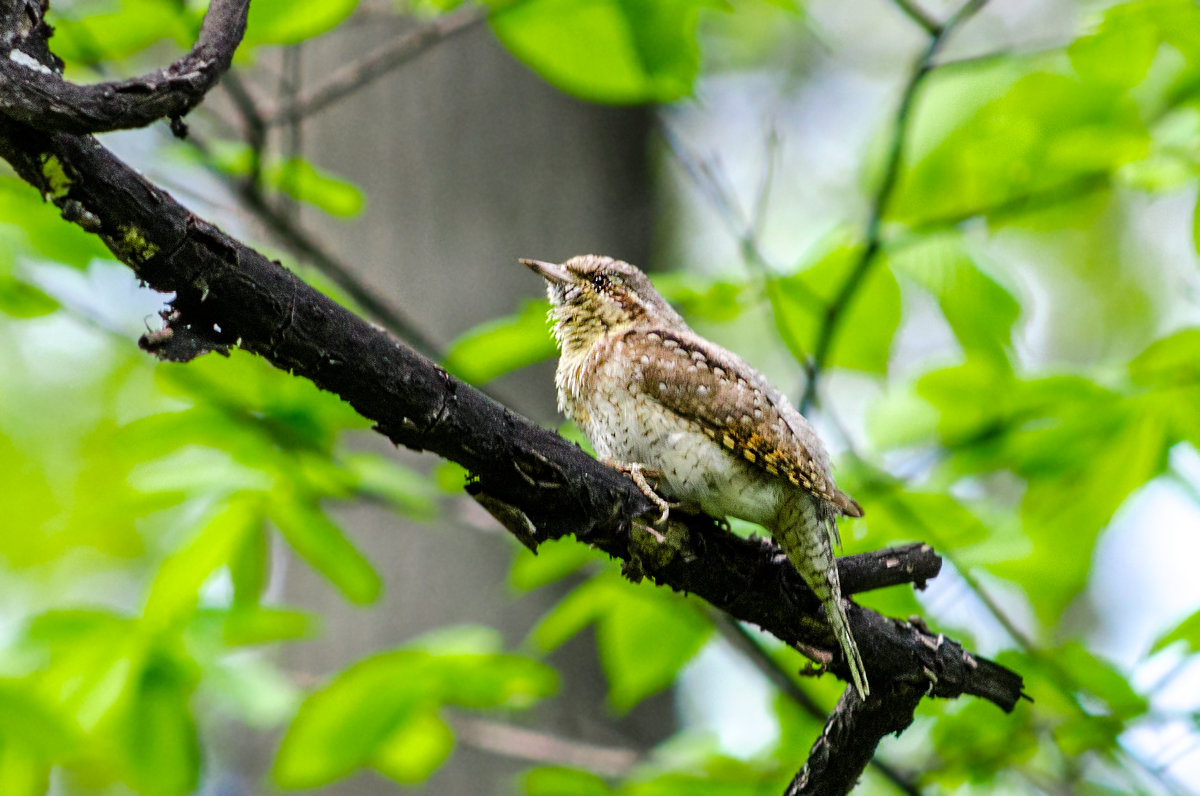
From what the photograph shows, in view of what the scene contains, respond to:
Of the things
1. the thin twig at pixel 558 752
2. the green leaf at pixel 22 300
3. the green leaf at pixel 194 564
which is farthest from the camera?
the thin twig at pixel 558 752

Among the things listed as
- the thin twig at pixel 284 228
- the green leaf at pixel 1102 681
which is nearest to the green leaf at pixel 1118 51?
the green leaf at pixel 1102 681

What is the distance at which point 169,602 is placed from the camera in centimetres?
354

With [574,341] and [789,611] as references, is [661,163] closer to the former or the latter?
[574,341]

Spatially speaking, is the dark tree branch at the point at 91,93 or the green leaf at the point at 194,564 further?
the green leaf at the point at 194,564

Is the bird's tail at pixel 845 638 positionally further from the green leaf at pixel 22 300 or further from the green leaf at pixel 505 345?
the green leaf at pixel 22 300

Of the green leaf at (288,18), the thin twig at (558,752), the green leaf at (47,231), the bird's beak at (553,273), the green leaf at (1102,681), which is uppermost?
the bird's beak at (553,273)

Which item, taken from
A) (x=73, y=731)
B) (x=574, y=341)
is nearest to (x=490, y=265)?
(x=574, y=341)

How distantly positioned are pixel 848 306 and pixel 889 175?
0.51 metres

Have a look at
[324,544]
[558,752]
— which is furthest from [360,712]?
[558,752]

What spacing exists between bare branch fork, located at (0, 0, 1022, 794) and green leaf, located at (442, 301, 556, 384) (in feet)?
2.99

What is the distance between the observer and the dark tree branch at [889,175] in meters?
3.13

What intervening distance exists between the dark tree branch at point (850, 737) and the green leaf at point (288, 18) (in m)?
2.38

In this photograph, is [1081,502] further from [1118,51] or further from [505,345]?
[505,345]

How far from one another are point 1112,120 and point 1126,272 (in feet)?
24.7
